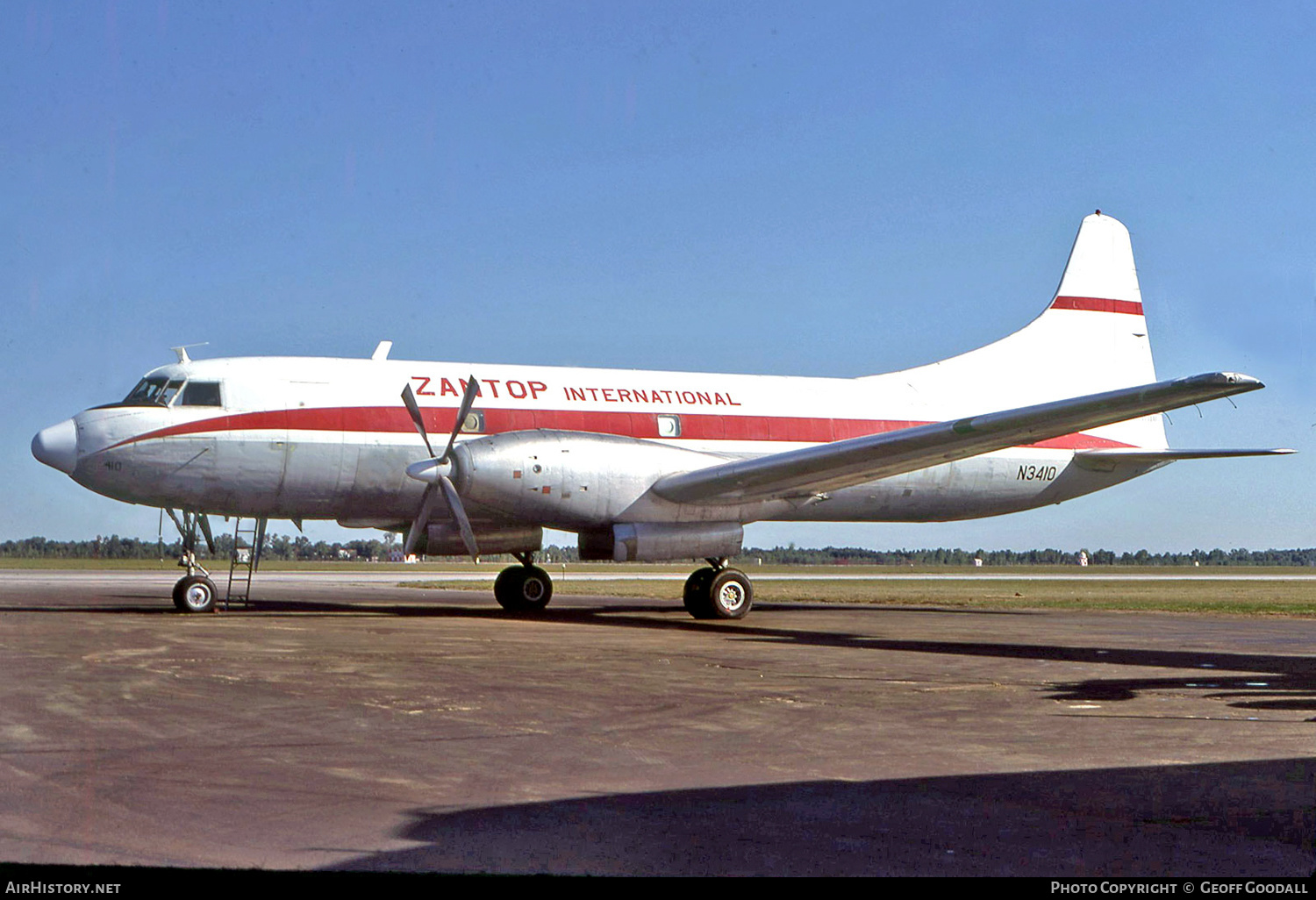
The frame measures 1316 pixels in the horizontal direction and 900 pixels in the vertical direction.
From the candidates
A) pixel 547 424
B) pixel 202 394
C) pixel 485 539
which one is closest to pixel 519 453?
pixel 547 424

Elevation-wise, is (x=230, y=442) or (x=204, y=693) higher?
(x=230, y=442)

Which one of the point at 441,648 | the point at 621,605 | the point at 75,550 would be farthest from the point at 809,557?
the point at 441,648

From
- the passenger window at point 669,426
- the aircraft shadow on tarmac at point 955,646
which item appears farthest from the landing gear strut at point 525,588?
the passenger window at point 669,426

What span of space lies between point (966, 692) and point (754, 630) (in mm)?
8264

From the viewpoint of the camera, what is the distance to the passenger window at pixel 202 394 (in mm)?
21438

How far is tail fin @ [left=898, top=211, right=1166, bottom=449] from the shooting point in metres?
27.6

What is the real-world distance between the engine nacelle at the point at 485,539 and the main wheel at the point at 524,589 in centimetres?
82

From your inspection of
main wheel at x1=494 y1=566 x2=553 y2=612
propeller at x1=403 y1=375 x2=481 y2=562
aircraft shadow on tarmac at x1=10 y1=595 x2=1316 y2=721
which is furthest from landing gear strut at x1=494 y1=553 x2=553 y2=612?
propeller at x1=403 y1=375 x2=481 y2=562

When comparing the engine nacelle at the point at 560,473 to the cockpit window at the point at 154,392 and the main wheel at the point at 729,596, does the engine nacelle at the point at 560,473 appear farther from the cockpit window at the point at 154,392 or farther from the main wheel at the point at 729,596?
the cockpit window at the point at 154,392

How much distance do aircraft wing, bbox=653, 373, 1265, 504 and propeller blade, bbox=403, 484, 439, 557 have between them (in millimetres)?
3957

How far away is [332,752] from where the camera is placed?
796 cm

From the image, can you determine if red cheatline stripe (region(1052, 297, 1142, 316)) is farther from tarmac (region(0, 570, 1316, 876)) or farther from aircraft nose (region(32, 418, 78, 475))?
aircraft nose (region(32, 418, 78, 475))

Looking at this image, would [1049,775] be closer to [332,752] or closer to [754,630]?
[332,752]

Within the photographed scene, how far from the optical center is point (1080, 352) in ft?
95.0
